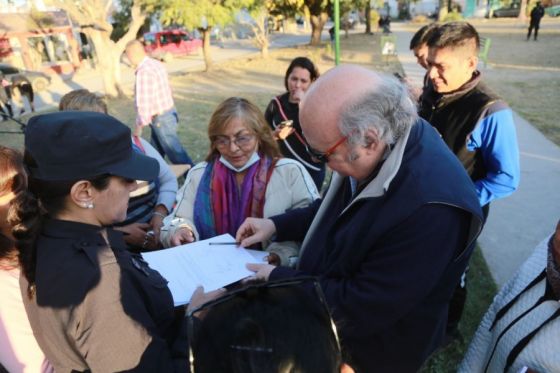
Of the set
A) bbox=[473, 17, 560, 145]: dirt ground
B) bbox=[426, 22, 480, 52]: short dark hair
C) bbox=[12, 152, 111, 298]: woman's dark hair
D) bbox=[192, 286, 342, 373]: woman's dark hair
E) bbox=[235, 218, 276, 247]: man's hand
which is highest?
bbox=[426, 22, 480, 52]: short dark hair

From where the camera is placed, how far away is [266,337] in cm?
85

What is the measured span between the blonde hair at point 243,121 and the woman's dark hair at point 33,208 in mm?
1140

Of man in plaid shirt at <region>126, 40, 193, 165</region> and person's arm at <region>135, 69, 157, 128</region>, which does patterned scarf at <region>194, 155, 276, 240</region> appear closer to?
man in plaid shirt at <region>126, 40, 193, 165</region>

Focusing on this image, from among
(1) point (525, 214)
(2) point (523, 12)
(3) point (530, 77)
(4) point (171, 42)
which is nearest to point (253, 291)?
(1) point (525, 214)

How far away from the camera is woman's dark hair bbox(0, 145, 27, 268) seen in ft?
4.44

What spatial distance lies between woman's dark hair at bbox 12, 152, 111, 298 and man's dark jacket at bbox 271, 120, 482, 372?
2.58 ft

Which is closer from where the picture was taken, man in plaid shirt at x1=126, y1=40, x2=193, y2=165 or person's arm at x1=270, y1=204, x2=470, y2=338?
person's arm at x1=270, y1=204, x2=470, y2=338

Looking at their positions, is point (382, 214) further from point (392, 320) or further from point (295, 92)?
point (295, 92)

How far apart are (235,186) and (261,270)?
32.6 inches

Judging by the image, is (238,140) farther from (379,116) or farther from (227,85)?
(227,85)

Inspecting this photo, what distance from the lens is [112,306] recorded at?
3.64 ft

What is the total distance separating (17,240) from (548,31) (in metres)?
28.4

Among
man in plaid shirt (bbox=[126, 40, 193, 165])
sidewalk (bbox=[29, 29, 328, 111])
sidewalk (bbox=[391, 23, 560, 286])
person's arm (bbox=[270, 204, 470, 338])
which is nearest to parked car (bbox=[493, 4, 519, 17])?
sidewalk (bbox=[29, 29, 328, 111])

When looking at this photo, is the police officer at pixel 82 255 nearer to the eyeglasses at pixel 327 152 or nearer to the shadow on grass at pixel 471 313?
the eyeglasses at pixel 327 152
